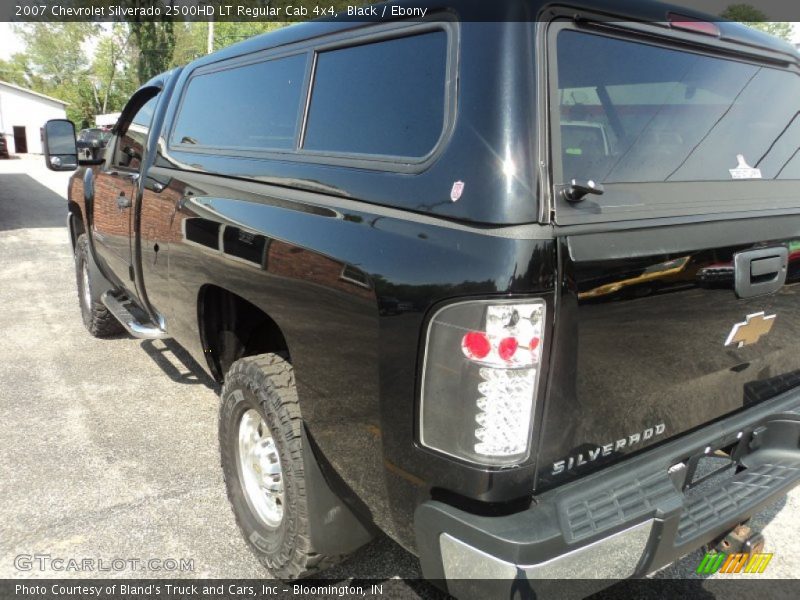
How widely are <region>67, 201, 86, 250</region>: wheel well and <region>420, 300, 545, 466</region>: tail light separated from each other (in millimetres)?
4535

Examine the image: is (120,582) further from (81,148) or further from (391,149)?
(81,148)

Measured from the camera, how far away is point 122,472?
130 inches

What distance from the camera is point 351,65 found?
87.8 inches

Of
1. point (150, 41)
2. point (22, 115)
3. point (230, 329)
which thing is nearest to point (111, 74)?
point (22, 115)

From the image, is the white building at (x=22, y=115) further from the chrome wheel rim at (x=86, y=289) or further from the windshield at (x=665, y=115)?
the windshield at (x=665, y=115)

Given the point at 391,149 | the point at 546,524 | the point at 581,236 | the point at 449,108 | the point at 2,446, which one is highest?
the point at 449,108

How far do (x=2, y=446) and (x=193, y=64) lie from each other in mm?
2359

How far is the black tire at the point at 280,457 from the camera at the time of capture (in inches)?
89.0

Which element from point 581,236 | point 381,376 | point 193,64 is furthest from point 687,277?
point 193,64

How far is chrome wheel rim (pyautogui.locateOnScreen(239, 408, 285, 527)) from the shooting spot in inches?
101

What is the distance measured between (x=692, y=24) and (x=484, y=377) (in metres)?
1.43

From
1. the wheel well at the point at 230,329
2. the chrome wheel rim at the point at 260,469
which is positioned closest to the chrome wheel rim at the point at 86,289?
the wheel well at the point at 230,329

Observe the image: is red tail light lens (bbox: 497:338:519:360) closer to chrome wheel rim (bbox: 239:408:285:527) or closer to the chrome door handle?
the chrome door handle

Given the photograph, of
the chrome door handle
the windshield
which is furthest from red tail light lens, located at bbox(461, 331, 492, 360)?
the chrome door handle
